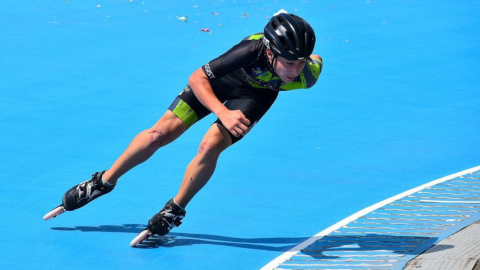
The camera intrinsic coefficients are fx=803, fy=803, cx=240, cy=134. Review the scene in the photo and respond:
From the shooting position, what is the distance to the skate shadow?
20.2ft

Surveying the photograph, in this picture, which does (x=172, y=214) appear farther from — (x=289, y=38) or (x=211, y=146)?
(x=289, y=38)

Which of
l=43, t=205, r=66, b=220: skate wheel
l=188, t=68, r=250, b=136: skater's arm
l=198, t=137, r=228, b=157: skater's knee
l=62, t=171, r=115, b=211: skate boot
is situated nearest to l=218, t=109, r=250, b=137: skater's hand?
l=188, t=68, r=250, b=136: skater's arm

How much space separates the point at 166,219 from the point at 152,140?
624mm

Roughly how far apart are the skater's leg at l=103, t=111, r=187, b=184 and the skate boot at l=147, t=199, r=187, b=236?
1.53 feet

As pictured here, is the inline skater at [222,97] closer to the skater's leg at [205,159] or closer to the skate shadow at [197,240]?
the skater's leg at [205,159]

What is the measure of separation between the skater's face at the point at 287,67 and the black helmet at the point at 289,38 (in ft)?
0.21

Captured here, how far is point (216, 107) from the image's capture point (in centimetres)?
551

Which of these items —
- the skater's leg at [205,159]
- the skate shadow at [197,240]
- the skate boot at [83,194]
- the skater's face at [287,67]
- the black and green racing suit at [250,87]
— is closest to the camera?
the skater's face at [287,67]

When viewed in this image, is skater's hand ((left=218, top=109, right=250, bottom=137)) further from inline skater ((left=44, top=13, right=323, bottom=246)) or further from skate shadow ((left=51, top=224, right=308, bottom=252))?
skate shadow ((left=51, top=224, right=308, bottom=252))

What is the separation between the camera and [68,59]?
37.2 ft

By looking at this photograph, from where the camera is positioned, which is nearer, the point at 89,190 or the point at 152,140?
the point at 152,140

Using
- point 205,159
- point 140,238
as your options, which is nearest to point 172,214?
point 140,238

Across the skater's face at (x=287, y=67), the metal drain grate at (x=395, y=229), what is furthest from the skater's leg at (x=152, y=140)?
the metal drain grate at (x=395, y=229)

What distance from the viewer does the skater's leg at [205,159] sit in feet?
19.1
